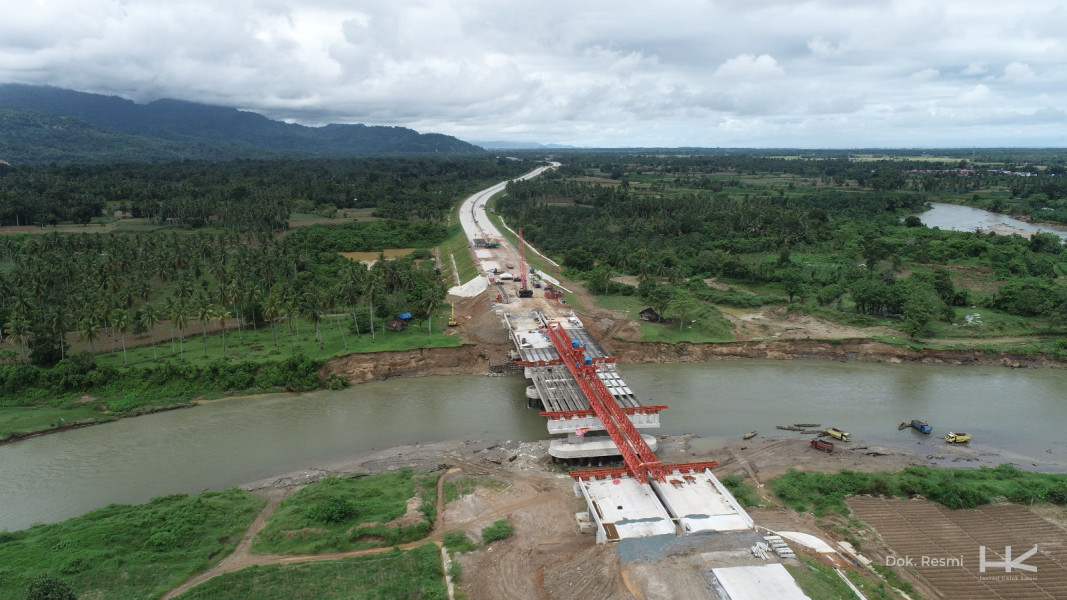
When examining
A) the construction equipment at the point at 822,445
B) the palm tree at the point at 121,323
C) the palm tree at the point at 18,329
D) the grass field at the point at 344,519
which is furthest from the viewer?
the palm tree at the point at 121,323

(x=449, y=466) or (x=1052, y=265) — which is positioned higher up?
(x=1052, y=265)

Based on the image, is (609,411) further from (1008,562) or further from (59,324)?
(59,324)

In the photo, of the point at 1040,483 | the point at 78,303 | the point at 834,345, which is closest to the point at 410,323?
the point at 78,303

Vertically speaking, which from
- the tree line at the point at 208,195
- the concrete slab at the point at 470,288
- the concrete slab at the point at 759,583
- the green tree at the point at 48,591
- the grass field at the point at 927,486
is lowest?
the grass field at the point at 927,486

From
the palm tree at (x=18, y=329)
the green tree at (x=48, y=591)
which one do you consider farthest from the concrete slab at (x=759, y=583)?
the palm tree at (x=18, y=329)

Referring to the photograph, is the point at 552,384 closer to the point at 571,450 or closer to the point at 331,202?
the point at 571,450

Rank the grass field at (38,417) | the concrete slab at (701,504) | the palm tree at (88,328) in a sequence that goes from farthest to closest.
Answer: the palm tree at (88,328) < the grass field at (38,417) < the concrete slab at (701,504)

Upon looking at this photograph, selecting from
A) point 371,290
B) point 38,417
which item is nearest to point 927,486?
point 371,290

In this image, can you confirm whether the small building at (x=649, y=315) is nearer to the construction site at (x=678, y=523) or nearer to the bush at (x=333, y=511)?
the construction site at (x=678, y=523)
